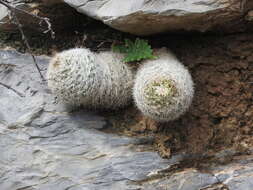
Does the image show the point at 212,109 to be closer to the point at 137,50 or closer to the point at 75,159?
the point at 137,50

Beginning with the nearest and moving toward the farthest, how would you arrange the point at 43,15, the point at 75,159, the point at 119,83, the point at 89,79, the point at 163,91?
the point at 163,91 → the point at 89,79 → the point at 75,159 → the point at 119,83 → the point at 43,15

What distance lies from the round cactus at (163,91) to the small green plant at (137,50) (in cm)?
28

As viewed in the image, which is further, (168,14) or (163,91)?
(168,14)

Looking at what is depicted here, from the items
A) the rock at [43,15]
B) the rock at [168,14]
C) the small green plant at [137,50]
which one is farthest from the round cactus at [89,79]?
the rock at [43,15]

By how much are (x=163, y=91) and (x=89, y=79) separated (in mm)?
717

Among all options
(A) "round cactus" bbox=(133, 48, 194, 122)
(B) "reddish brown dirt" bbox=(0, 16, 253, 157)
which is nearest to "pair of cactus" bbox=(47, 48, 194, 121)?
(A) "round cactus" bbox=(133, 48, 194, 122)

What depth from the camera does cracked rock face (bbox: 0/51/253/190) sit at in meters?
3.28

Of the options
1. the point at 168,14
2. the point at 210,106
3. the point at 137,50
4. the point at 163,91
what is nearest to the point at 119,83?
the point at 137,50

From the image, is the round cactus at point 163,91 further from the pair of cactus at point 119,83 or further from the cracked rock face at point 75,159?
the cracked rock face at point 75,159

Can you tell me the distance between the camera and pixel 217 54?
12.3ft

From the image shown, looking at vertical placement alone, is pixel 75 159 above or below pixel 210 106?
below

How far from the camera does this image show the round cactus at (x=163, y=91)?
3016 mm

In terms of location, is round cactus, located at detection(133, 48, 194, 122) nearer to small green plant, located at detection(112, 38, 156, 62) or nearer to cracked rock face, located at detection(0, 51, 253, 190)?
small green plant, located at detection(112, 38, 156, 62)

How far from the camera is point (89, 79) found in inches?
128
